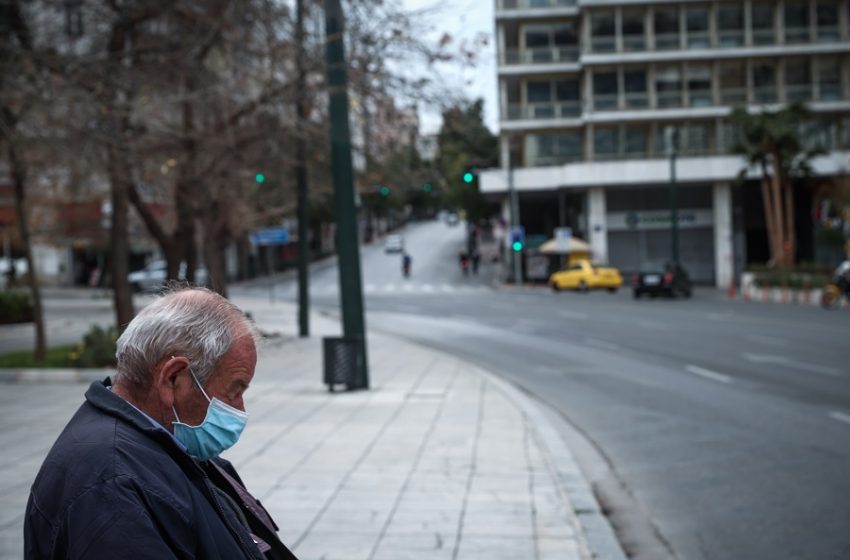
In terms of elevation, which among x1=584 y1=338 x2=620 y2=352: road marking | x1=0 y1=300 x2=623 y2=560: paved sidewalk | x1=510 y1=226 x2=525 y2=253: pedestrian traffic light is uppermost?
x1=510 y1=226 x2=525 y2=253: pedestrian traffic light

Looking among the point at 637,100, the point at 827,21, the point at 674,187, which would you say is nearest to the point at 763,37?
the point at 827,21

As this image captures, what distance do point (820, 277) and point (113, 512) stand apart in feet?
121

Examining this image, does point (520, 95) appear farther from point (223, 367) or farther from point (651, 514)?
point (223, 367)

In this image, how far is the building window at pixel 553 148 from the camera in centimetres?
5681

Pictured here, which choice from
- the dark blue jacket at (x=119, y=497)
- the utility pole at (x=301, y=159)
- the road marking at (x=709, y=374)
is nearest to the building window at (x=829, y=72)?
the utility pole at (x=301, y=159)

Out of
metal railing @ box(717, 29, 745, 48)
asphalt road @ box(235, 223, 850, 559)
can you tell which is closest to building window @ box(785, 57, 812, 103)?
metal railing @ box(717, 29, 745, 48)

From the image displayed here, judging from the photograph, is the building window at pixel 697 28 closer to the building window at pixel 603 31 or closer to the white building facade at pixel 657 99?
the white building facade at pixel 657 99

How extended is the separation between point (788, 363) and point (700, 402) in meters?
4.66

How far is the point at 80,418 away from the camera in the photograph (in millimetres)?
2340

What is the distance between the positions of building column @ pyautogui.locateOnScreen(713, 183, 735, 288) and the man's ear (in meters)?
53.5

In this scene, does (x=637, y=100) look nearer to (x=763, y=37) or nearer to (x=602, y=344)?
(x=763, y=37)

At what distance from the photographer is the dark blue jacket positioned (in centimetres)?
209

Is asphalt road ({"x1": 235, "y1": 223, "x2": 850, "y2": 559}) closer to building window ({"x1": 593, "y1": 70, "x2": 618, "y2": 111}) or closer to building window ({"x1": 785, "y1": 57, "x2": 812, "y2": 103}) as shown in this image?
building window ({"x1": 593, "y1": 70, "x2": 618, "y2": 111})

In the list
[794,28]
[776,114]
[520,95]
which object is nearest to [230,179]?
[776,114]
